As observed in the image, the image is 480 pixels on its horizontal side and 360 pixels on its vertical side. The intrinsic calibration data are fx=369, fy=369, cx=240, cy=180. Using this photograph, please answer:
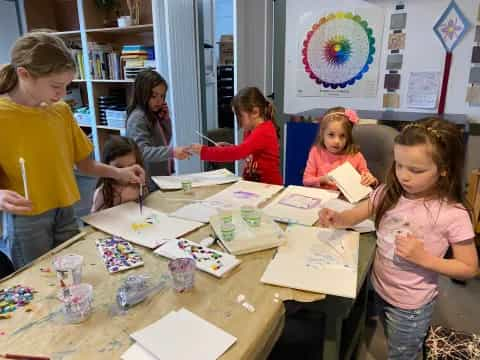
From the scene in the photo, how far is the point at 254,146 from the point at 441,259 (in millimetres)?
1136

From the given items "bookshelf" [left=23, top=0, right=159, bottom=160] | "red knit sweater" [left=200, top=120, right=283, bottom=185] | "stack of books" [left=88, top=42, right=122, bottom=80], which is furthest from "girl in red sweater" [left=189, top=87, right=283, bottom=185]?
"stack of books" [left=88, top=42, right=122, bottom=80]

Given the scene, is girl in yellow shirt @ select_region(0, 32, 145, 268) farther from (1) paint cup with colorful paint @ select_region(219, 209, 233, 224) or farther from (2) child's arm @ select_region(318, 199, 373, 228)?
(2) child's arm @ select_region(318, 199, 373, 228)

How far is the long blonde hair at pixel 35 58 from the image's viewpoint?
3.67 feet

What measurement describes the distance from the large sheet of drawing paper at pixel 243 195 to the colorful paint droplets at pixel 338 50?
1729mm

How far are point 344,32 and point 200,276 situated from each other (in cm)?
263

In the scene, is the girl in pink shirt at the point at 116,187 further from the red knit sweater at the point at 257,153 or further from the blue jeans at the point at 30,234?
the red knit sweater at the point at 257,153

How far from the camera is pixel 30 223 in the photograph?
1.23 m

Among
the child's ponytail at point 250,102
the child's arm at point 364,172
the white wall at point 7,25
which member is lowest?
the child's arm at point 364,172

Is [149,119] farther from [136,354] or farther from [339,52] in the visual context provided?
[339,52]

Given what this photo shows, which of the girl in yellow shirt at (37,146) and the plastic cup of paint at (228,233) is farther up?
the girl in yellow shirt at (37,146)

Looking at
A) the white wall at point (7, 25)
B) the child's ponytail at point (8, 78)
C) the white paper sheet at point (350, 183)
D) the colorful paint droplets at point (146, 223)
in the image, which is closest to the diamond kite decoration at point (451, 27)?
the white paper sheet at point (350, 183)

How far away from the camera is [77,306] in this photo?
0.80m

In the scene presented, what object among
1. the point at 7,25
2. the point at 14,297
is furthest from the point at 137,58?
the point at 14,297

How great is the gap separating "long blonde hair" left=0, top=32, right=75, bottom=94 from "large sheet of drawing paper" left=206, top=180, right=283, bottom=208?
76 cm
